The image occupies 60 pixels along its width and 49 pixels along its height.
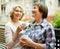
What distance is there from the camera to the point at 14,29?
5.66ft

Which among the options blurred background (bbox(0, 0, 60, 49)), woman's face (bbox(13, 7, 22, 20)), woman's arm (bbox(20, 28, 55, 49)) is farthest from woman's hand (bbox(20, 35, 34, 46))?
blurred background (bbox(0, 0, 60, 49))

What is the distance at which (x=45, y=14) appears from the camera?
4.91 feet

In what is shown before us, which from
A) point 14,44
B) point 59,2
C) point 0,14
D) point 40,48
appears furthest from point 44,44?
point 59,2

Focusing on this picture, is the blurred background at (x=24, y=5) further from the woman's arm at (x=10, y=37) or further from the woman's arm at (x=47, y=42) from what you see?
the woman's arm at (x=47, y=42)

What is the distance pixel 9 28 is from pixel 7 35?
6 cm

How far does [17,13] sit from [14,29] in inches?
4.9

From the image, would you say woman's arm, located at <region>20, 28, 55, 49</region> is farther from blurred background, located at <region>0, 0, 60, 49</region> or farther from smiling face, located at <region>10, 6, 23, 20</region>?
blurred background, located at <region>0, 0, 60, 49</region>

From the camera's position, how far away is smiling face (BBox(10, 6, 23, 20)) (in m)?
1.73

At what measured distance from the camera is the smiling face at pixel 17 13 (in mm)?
1733

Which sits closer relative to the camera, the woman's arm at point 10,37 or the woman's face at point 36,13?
the woman's face at point 36,13

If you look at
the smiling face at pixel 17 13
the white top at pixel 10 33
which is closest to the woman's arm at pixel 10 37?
the white top at pixel 10 33

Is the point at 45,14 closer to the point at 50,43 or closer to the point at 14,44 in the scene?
the point at 50,43

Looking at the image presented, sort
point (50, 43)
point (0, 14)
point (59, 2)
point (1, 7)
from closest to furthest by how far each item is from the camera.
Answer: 1. point (50, 43)
2. point (0, 14)
3. point (1, 7)
4. point (59, 2)

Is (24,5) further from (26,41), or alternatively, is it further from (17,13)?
(26,41)
